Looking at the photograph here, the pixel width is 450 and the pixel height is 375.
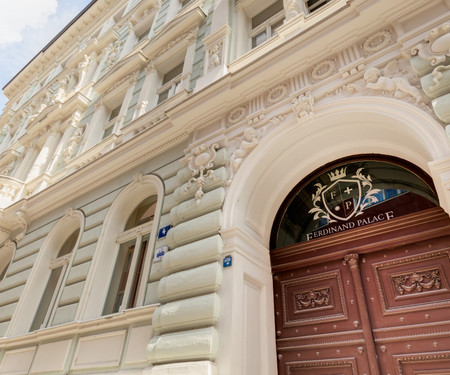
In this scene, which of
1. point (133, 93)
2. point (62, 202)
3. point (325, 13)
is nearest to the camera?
point (325, 13)

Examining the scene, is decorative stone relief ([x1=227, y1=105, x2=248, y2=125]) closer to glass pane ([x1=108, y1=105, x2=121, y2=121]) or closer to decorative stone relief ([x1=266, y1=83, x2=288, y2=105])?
decorative stone relief ([x1=266, y1=83, x2=288, y2=105])

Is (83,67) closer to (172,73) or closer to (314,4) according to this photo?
(172,73)

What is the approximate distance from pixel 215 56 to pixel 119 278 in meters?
4.54

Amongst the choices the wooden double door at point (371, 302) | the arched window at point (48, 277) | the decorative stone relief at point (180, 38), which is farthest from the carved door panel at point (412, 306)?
the decorative stone relief at point (180, 38)

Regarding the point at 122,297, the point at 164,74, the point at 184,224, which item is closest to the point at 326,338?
the point at 184,224

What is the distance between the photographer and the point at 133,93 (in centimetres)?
860

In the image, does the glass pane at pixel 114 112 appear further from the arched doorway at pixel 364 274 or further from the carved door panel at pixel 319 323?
the carved door panel at pixel 319 323

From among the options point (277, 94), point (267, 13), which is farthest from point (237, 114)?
point (267, 13)

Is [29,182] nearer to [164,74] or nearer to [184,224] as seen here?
[164,74]

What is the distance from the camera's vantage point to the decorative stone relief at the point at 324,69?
4508mm

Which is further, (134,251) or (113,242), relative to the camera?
(113,242)

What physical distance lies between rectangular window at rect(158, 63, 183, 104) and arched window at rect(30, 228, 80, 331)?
3.83 metres

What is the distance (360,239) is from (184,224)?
232cm

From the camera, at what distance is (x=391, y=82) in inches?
149
